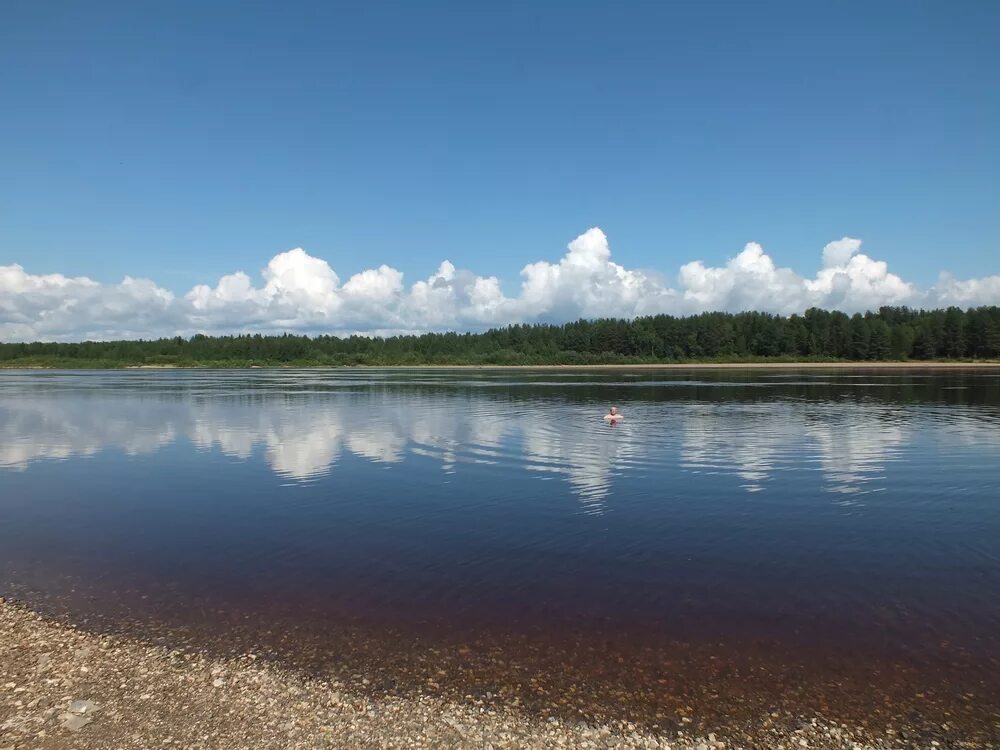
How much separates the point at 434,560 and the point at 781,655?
790 centimetres

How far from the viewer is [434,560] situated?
15.2 meters

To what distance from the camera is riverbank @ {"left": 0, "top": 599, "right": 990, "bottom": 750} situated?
783 centimetres

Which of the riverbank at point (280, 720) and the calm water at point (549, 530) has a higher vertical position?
the riverbank at point (280, 720)

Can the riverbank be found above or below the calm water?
above

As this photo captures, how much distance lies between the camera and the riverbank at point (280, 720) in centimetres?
783

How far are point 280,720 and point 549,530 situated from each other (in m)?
10.3

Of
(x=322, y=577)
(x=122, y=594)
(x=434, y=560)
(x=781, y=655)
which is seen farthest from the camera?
(x=434, y=560)

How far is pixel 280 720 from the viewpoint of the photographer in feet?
27.2

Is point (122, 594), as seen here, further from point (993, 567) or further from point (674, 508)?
point (993, 567)

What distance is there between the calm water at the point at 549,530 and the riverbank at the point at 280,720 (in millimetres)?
2453

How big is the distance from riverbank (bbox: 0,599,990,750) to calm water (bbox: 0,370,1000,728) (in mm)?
2453

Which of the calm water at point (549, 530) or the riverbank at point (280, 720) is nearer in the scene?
the riverbank at point (280, 720)

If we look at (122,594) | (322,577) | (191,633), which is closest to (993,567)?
(322,577)

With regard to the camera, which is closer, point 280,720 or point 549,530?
point 280,720
